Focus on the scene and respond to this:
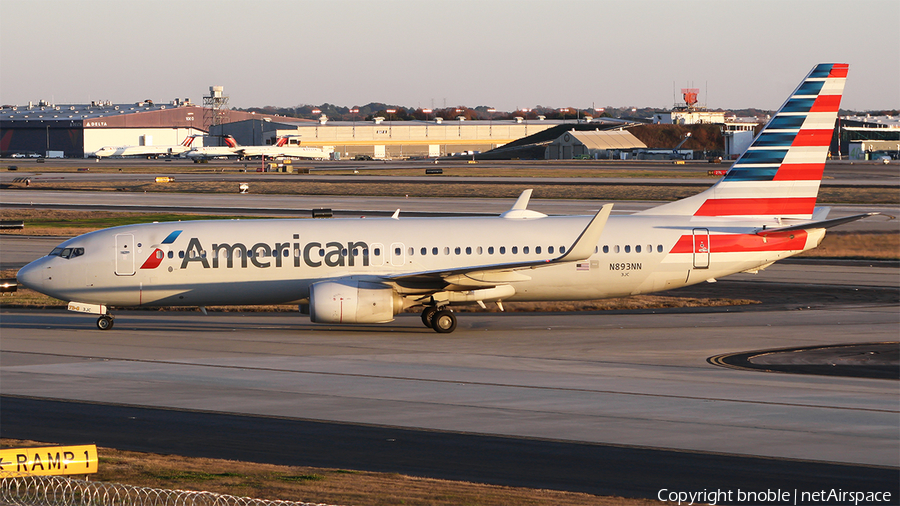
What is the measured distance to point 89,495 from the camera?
43.7 ft

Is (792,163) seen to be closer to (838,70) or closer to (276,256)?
(838,70)

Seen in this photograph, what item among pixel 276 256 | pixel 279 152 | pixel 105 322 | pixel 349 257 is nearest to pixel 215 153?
pixel 279 152

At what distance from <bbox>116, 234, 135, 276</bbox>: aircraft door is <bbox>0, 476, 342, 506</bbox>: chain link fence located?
18.9 m

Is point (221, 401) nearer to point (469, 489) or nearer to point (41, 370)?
point (41, 370)

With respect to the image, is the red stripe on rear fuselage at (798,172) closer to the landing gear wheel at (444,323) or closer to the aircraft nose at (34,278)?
the landing gear wheel at (444,323)

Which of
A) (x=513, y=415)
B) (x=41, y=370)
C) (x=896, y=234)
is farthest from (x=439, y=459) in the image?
(x=896, y=234)

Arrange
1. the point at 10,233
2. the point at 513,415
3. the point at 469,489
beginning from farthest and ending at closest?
the point at 10,233
the point at 513,415
the point at 469,489

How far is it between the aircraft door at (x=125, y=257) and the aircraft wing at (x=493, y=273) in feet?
29.8

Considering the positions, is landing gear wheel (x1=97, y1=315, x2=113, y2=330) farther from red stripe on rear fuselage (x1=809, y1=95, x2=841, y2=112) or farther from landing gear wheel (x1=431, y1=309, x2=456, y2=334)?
red stripe on rear fuselage (x1=809, y1=95, x2=841, y2=112)

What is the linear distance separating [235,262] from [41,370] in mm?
8335

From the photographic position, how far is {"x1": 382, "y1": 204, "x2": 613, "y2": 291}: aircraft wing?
29.8 metres

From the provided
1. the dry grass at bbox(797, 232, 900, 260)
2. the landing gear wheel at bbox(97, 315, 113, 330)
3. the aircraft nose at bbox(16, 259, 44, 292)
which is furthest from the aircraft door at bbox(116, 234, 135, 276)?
the dry grass at bbox(797, 232, 900, 260)

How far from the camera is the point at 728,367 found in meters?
25.5

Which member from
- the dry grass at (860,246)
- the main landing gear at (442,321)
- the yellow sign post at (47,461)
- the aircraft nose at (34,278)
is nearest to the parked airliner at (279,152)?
the dry grass at (860,246)
